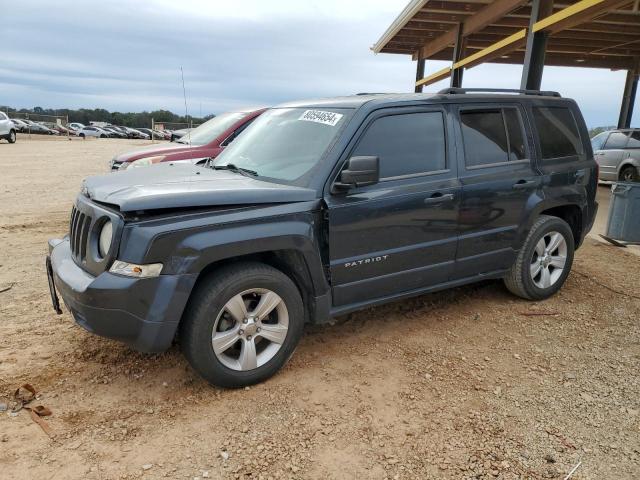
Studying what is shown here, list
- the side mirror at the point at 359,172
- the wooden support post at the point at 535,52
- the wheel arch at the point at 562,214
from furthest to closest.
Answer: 1. the wooden support post at the point at 535,52
2. the wheel arch at the point at 562,214
3. the side mirror at the point at 359,172

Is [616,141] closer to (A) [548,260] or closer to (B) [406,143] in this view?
(A) [548,260]

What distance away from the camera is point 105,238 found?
295 centimetres

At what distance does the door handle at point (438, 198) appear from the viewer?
377 centimetres

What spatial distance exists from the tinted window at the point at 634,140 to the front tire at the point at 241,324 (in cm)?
1205

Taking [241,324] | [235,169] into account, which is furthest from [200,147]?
[241,324]

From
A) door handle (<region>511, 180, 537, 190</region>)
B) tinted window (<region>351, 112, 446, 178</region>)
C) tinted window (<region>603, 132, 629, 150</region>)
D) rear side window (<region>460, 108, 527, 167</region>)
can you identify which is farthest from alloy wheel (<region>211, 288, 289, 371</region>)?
tinted window (<region>603, 132, 629, 150</region>)

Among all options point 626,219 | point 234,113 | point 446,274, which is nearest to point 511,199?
point 446,274

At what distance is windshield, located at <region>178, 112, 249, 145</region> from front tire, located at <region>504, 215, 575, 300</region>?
5033 mm

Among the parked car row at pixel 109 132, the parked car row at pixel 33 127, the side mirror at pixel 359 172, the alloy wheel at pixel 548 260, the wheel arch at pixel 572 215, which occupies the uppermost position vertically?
the side mirror at pixel 359 172

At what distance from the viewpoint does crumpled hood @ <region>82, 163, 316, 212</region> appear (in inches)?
112

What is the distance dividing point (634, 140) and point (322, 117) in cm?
1146

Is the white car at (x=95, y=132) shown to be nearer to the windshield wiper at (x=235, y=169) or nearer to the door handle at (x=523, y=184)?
the windshield wiper at (x=235, y=169)

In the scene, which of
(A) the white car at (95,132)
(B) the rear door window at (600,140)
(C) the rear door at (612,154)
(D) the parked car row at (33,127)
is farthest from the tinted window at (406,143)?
(A) the white car at (95,132)

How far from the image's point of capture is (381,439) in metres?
2.76
